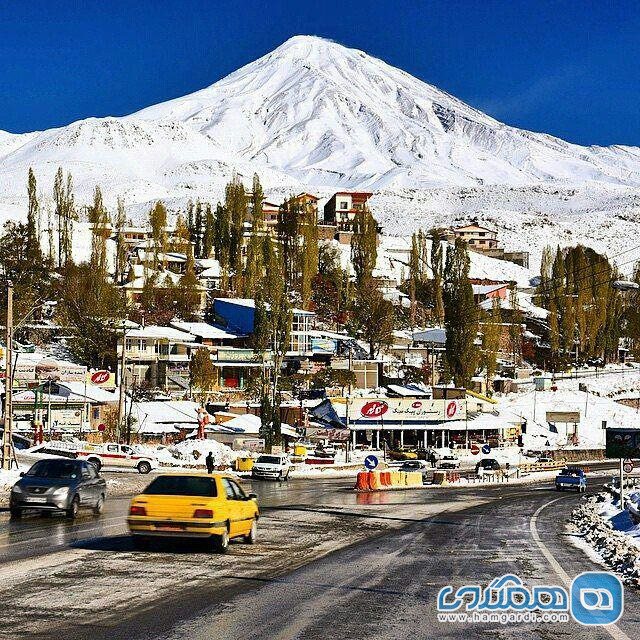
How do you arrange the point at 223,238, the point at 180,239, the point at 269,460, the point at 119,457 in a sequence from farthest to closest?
the point at 180,239 < the point at 223,238 < the point at 119,457 < the point at 269,460

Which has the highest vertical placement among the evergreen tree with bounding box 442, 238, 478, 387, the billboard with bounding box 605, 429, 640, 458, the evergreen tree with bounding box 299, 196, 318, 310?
the evergreen tree with bounding box 299, 196, 318, 310

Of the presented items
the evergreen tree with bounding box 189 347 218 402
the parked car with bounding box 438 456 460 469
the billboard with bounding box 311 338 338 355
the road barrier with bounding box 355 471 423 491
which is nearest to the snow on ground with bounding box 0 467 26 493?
Result: the road barrier with bounding box 355 471 423 491

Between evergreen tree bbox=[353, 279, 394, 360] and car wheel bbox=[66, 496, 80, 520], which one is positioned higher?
evergreen tree bbox=[353, 279, 394, 360]

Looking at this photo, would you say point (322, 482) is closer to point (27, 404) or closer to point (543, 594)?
point (27, 404)

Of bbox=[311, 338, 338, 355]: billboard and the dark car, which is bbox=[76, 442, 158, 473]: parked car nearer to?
the dark car

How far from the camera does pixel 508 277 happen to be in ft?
583

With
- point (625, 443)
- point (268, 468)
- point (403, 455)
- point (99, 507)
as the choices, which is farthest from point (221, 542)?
point (403, 455)

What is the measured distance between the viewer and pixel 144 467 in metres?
52.2

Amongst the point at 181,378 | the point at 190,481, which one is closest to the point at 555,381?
the point at 181,378

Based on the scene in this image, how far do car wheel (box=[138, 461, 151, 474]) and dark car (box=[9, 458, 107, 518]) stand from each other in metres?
25.4

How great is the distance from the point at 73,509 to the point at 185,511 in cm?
781

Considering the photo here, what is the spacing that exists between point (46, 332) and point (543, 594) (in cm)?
9407

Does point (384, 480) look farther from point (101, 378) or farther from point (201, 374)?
point (201, 374)

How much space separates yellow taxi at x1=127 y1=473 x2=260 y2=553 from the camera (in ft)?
58.0
